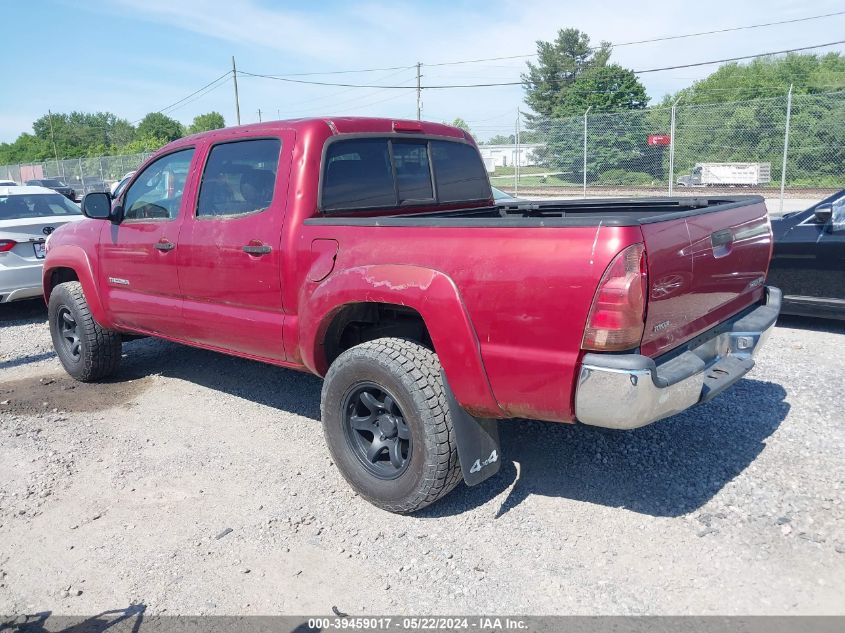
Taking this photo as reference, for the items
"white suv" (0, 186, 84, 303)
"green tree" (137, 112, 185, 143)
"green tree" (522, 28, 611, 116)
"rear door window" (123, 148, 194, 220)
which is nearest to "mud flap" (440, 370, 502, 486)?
"rear door window" (123, 148, 194, 220)

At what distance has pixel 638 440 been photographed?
4.26 m

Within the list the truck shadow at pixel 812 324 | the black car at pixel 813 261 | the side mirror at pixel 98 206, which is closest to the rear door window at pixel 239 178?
the side mirror at pixel 98 206

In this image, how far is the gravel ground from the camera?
290cm

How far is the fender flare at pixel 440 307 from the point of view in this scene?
3.05 m

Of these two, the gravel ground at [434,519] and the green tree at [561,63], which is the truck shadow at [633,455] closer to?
the gravel ground at [434,519]

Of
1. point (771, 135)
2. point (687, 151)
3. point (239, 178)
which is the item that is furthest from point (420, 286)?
point (687, 151)

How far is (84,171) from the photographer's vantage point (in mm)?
40375

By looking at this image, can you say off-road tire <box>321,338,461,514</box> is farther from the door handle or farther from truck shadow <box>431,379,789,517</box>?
the door handle

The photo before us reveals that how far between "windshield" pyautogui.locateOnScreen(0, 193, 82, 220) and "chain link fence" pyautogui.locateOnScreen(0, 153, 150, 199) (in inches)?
917

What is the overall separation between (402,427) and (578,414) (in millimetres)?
991

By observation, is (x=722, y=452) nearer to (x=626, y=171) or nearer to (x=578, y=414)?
(x=578, y=414)

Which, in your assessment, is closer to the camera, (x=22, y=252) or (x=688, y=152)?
(x=22, y=252)

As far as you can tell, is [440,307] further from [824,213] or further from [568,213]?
[824,213]

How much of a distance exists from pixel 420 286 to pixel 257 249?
1242 millimetres
